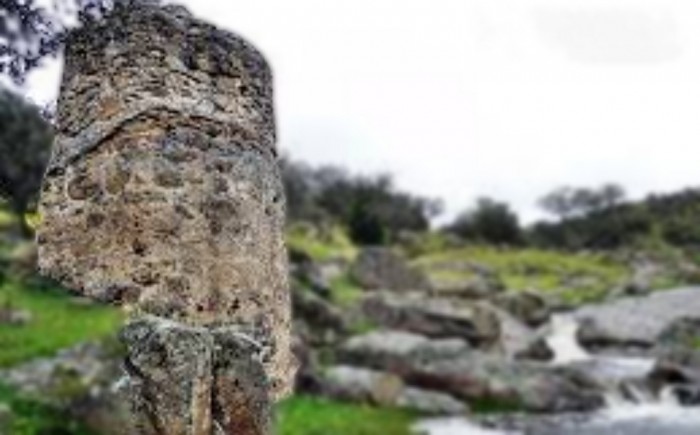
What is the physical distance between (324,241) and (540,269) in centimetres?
2069

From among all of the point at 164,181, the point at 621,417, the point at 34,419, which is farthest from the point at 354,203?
the point at 164,181

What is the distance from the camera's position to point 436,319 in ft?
146

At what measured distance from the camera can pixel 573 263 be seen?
88062 mm

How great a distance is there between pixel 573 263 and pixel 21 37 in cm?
8054

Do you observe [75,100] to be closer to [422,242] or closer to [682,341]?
[682,341]

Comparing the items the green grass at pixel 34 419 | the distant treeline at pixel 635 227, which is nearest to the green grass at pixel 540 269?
the distant treeline at pixel 635 227

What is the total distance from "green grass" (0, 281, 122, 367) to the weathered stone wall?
13.7m

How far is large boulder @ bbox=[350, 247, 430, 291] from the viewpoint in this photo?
5438 cm

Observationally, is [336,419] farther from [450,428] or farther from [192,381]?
[192,381]

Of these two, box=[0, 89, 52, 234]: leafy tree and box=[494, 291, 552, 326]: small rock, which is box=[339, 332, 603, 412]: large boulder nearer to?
box=[0, 89, 52, 234]: leafy tree

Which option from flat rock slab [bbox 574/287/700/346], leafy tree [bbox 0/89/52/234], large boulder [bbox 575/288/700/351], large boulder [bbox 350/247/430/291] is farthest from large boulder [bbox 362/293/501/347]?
leafy tree [bbox 0/89/52/234]

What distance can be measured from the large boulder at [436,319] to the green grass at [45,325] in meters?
16.2

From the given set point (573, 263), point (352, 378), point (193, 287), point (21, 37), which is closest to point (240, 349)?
point (193, 287)

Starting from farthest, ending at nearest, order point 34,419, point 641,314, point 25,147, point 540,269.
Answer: point 540,269, point 641,314, point 25,147, point 34,419
